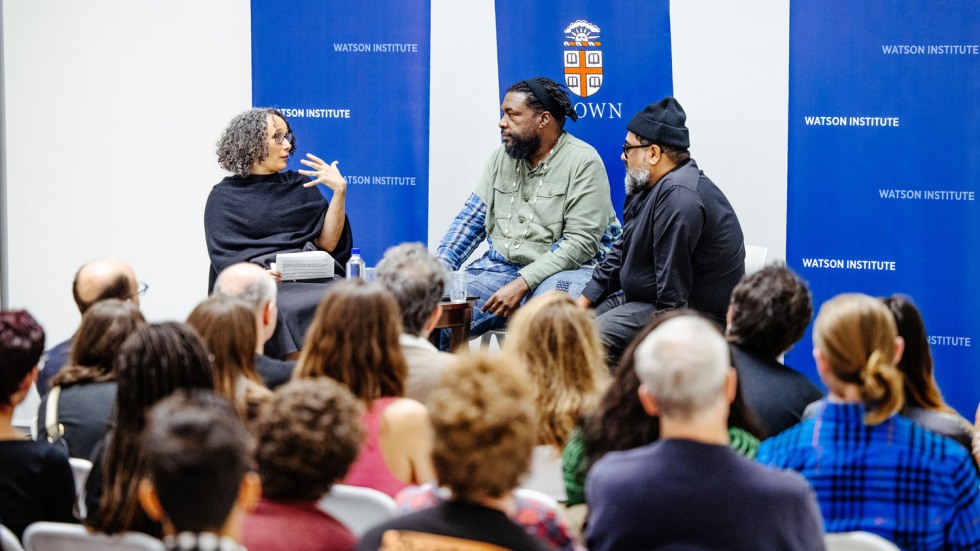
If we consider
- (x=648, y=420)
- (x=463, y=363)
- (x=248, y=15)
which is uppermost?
(x=248, y=15)

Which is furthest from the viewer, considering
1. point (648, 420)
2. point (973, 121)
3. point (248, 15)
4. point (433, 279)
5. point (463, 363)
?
point (248, 15)

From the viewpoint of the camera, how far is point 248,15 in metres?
6.10

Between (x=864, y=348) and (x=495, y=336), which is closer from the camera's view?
(x=864, y=348)

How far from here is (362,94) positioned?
214 inches

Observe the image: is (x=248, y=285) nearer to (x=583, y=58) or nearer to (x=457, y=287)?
(x=457, y=287)

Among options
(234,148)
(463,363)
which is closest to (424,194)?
(234,148)

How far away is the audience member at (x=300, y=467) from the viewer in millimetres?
1817

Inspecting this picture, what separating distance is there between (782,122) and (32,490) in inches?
165

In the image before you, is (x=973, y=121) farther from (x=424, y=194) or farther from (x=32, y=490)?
(x=32, y=490)

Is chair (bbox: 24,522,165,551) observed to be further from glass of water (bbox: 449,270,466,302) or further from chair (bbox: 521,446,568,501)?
glass of water (bbox: 449,270,466,302)

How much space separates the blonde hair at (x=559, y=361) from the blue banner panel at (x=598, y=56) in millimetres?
2594

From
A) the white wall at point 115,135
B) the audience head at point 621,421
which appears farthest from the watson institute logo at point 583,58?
the audience head at point 621,421

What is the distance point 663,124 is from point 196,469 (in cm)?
346

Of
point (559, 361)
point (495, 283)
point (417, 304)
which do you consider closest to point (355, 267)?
point (495, 283)
